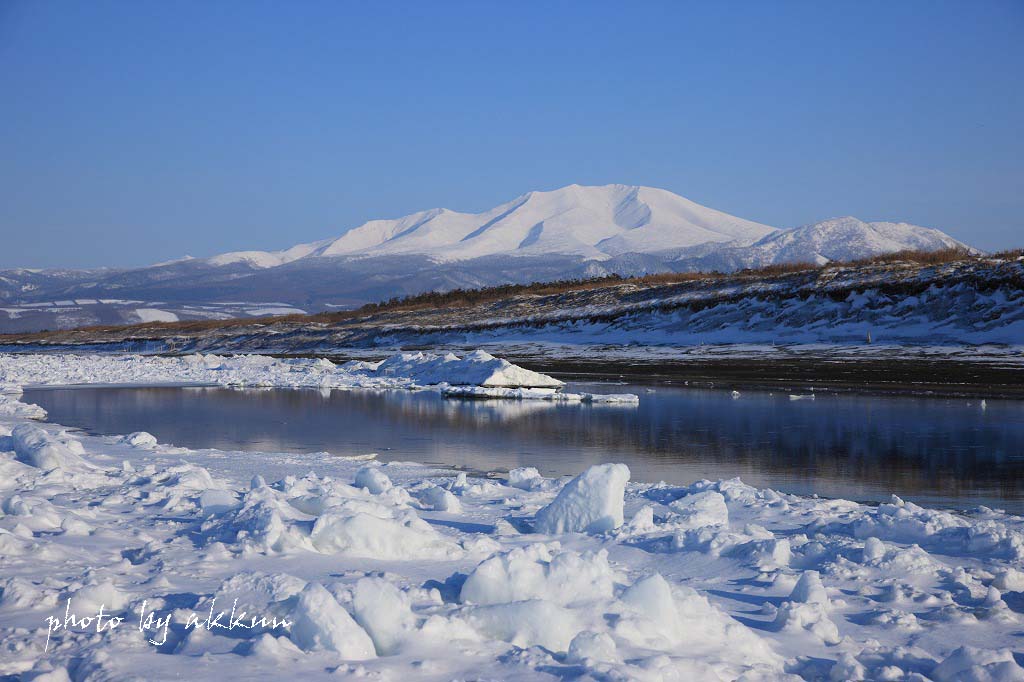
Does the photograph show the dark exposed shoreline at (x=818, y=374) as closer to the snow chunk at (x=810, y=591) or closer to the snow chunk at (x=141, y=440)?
the snow chunk at (x=141, y=440)

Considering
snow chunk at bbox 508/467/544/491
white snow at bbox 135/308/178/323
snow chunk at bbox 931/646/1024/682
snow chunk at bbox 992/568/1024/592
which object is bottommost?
white snow at bbox 135/308/178/323

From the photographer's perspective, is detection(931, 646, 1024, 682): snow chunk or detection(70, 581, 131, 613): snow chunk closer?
detection(931, 646, 1024, 682): snow chunk

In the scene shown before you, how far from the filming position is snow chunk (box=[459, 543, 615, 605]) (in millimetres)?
4367

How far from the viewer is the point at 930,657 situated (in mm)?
4176

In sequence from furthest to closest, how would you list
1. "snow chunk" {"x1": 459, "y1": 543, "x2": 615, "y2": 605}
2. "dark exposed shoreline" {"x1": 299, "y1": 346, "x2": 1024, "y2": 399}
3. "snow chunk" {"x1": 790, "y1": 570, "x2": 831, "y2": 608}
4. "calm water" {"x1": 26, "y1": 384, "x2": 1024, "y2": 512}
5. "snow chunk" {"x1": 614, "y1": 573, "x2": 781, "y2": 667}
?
"dark exposed shoreline" {"x1": 299, "y1": 346, "x2": 1024, "y2": 399}, "calm water" {"x1": 26, "y1": 384, "x2": 1024, "y2": 512}, "snow chunk" {"x1": 790, "y1": 570, "x2": 831, "y2": 608}, "snow chunk" {"x1": 459, "y1": 543, "x2": 615, "y2": 605}, "snow chunk" {"x1": 614, "y1": 573, "x2": 781, "y2": 667}

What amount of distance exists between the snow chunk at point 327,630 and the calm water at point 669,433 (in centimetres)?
557

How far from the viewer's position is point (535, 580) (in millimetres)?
4445

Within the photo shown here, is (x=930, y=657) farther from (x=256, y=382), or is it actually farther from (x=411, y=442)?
(x=256, y=382)

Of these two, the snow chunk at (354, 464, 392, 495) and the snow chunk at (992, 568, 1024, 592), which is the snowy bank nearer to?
the snow chunk at (354, 464, 392, 495)

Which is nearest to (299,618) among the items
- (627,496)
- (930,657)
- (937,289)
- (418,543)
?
(418,543)

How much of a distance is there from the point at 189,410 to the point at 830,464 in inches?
460

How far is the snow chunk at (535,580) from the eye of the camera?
172 inches

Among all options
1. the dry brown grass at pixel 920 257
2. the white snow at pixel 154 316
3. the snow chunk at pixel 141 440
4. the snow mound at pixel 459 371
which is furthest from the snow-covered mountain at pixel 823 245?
the snow chunk at pixel 141 440

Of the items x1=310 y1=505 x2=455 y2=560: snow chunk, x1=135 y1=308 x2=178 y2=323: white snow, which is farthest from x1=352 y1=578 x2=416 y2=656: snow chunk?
x1=135 y1=308 x2=178 y2=323: white snow
